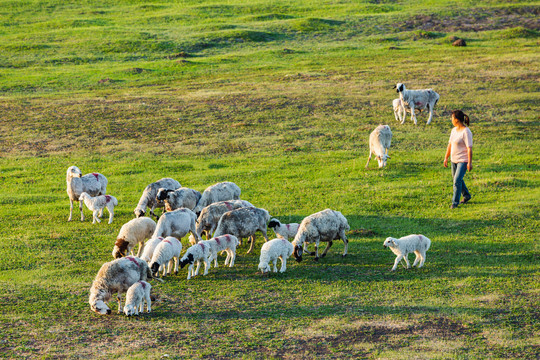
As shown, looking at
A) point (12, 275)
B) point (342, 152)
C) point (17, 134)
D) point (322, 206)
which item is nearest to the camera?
point (12, 275)

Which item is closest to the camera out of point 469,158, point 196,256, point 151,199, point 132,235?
point 196,256

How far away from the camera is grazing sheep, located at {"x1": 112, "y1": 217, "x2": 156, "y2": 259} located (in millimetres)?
15133

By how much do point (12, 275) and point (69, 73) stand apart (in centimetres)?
3498

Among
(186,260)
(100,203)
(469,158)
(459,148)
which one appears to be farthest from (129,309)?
(459,148)

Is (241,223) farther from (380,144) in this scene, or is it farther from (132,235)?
(380,144)

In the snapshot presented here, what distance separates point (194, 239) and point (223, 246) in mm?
1716

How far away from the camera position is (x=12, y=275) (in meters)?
14.6

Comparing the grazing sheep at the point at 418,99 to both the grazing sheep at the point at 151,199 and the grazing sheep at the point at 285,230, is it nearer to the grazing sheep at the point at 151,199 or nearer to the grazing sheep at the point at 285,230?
the grazing sheep at the point at 151,199

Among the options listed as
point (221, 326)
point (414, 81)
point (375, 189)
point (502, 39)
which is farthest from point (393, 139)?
point (502, 39)

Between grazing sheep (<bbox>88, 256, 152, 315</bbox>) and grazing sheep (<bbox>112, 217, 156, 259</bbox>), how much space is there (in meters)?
2.32

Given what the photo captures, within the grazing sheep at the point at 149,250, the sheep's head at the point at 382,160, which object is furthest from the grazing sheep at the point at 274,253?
the sheep's head at the point at 382,160

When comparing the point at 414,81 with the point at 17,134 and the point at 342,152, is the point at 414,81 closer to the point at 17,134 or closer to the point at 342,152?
the point at 342,152

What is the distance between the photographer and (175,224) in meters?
15.6

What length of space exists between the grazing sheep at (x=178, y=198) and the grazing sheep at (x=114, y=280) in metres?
5.05
